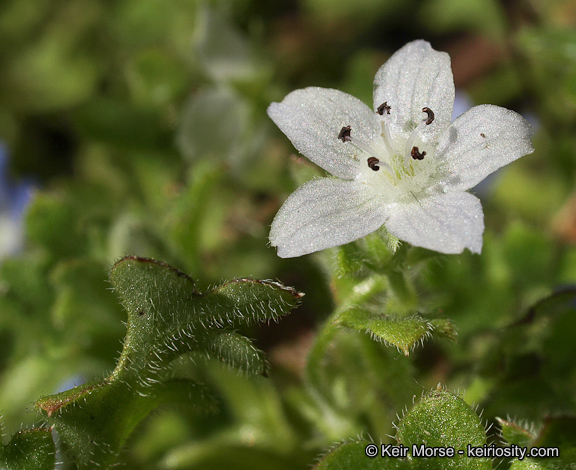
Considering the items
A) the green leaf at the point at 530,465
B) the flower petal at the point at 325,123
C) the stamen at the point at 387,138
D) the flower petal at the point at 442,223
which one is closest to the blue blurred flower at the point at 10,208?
the flower petal at the point at 325,123

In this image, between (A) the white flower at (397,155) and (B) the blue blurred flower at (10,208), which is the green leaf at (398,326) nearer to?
(A) the white flower at (397,155)

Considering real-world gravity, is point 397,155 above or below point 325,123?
below

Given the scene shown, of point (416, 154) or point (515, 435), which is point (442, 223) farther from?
point (515, 435)

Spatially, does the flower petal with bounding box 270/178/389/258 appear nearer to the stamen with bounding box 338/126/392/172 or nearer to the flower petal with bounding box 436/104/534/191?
the stamen with bounding box 338/126/392/172

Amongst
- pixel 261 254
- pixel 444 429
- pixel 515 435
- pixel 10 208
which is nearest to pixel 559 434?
pixel 515 435

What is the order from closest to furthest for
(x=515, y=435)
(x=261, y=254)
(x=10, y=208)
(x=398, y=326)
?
(x=398, y=326), (x=515, y=435), (x=261, y=254), (x=10, y=208)

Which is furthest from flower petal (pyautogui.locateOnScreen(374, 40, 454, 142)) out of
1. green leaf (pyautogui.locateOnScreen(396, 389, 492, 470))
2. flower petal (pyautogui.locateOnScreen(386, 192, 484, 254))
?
green leaf (pyautogui.locateOnScreen(396, 389, 492, 470))

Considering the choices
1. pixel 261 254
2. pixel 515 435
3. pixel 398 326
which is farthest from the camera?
pixel 261 254
